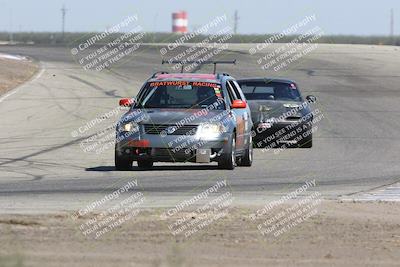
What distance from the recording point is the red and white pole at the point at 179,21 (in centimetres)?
14188

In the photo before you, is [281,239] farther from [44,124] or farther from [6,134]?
[44,124]

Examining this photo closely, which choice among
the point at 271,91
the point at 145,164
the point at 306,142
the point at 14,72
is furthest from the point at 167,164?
the point at 14,72

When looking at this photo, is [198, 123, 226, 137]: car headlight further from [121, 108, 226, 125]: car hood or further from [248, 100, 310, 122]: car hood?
[248, 100, 310, 122]: car hood

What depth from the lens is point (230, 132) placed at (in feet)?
57.4

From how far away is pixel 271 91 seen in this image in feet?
79.0

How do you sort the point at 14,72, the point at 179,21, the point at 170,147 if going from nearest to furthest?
the point at 170,147 < the point at 14,72 < the point at 179,21

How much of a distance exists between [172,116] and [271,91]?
23.6 ft

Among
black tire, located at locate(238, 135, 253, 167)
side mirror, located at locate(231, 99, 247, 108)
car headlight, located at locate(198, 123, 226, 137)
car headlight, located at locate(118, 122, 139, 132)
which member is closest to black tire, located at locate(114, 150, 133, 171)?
car headlight, located at locate(118, 122, 139, 132)

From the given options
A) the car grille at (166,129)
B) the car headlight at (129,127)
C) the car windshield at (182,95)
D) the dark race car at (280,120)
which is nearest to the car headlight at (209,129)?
the car grille at (166,129)

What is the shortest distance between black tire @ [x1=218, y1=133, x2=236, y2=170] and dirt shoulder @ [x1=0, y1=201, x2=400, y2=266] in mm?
5714

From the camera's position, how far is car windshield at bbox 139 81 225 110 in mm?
17812

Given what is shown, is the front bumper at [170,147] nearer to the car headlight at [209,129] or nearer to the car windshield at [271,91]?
the car headlight at [209,129]

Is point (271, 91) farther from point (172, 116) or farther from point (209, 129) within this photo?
point (172, 116)

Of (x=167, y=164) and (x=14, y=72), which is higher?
(x=167, y=164)
